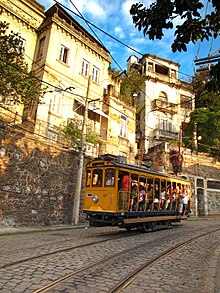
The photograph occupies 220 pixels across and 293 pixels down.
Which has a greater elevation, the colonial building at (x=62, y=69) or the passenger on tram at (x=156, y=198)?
the colonial building at (x=62, y=69)

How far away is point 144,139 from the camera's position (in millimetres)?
32906

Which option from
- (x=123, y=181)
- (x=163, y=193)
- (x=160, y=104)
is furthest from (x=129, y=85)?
(x=123, y=181)

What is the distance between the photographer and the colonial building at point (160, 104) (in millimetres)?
33531

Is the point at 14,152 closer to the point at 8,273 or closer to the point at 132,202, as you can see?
the point at 132,202

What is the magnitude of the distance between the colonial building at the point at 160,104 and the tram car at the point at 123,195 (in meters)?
19.1

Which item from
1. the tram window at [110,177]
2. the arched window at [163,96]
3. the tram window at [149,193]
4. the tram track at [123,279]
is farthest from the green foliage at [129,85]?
the tram track at [123,279]

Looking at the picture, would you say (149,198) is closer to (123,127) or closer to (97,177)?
(97,177)

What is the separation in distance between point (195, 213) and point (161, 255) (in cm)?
2120

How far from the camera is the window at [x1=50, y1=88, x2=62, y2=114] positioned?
65.4ft

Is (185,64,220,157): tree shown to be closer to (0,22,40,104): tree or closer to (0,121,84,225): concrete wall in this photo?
(0,121,84,225): concrete wall

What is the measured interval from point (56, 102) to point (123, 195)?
1233 centimetres

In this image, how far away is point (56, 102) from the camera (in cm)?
2028

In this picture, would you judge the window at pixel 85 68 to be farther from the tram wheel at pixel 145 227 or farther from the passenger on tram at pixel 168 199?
the tram wheel at pixel 145 227

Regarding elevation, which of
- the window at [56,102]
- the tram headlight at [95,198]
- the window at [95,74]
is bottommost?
the tram headlight at [95,198]
